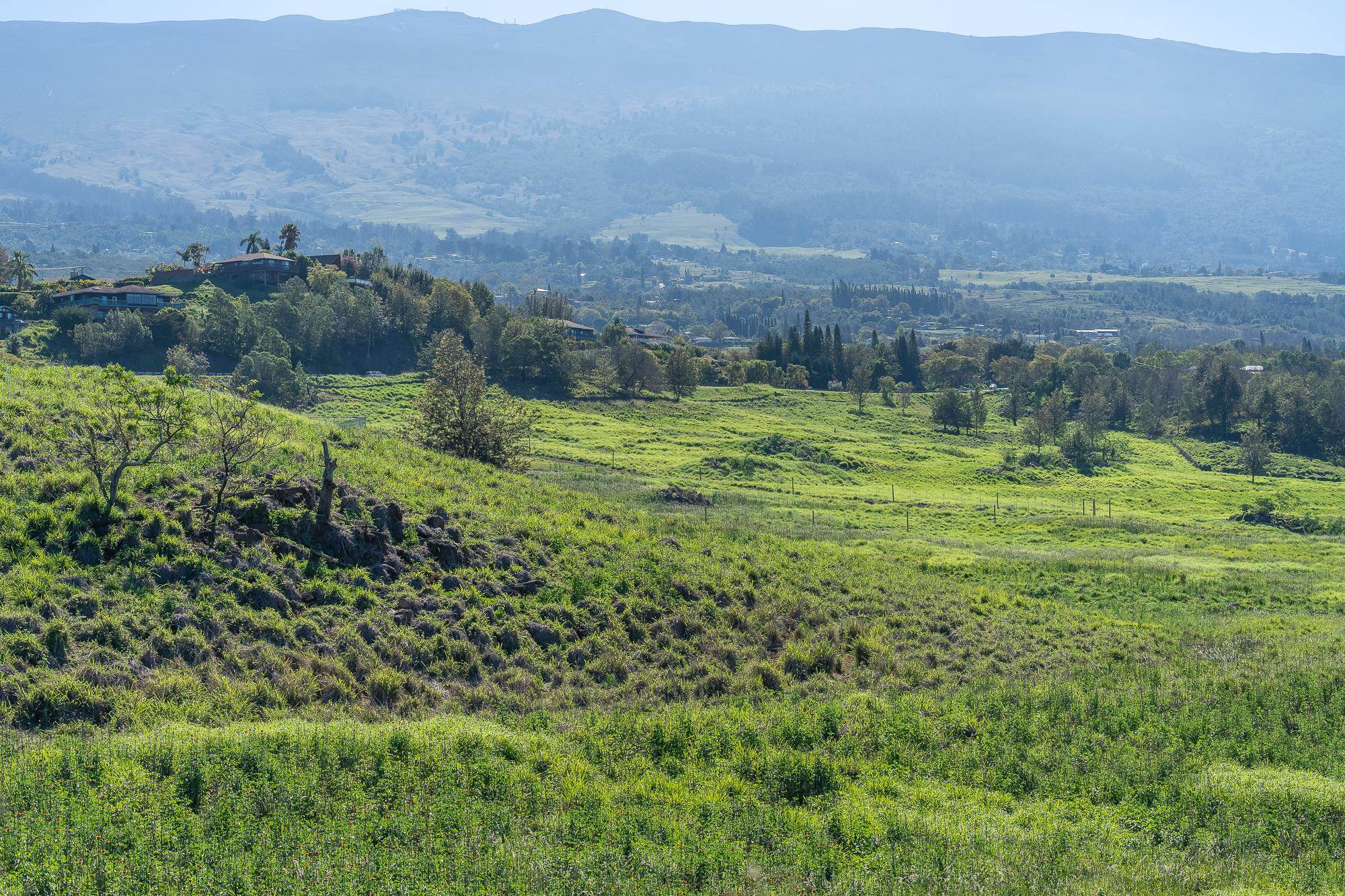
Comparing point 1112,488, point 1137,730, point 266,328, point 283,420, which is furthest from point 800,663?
point 266,328

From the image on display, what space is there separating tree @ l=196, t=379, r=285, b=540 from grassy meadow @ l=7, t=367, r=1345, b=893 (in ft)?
2.12

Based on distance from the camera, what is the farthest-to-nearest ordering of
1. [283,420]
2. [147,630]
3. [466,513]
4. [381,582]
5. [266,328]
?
[266,328]
[283,420]
[466,513]
[381,582]
[147,630]

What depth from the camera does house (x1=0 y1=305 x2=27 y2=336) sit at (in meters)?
104

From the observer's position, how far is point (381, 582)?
23.9m

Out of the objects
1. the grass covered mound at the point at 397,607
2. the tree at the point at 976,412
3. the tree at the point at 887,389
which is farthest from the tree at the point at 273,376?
the tree at the point at 887,389

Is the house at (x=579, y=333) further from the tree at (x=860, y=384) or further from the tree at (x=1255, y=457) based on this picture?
the tree at (x=1255, y=457)

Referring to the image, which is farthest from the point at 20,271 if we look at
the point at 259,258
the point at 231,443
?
the point at 231,443

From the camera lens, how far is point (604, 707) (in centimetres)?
2134

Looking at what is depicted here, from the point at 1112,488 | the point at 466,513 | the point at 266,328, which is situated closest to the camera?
the point at 466,513

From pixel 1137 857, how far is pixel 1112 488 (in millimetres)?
76574

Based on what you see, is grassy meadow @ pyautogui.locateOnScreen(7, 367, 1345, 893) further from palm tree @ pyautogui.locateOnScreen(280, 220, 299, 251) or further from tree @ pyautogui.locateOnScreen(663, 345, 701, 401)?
palm tree @ pyautogui.locateOnScreen(280, 220, 299, 251)

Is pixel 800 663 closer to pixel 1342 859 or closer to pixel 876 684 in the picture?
pixel 876 684

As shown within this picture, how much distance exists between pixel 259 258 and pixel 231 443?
126 metres

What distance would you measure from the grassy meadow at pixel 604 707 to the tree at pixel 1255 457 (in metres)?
71.2
